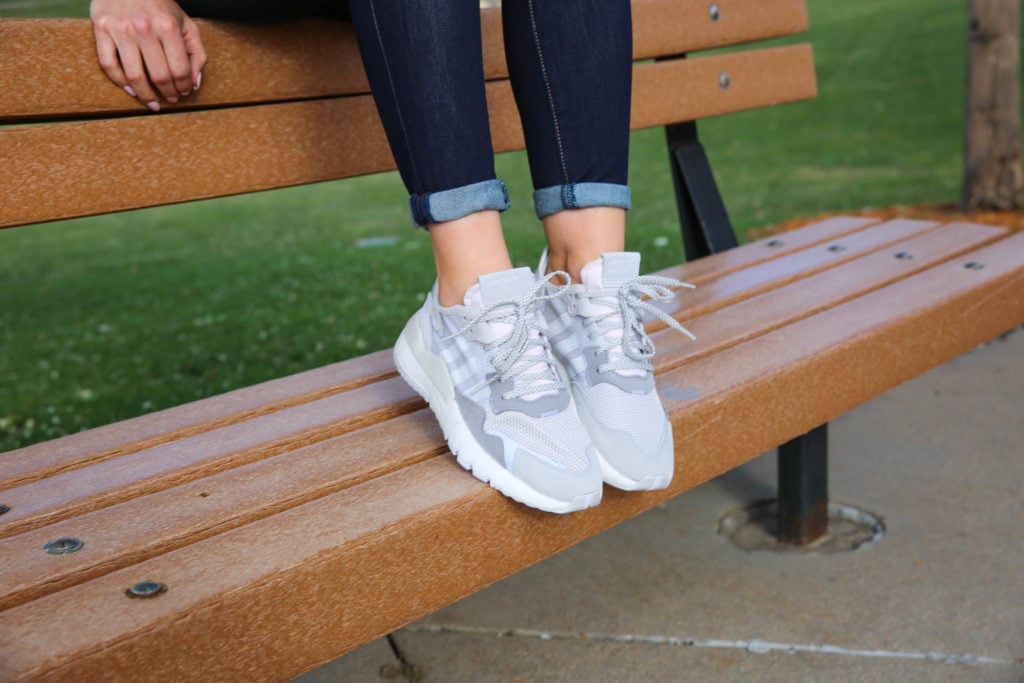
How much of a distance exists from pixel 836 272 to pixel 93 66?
149 cm

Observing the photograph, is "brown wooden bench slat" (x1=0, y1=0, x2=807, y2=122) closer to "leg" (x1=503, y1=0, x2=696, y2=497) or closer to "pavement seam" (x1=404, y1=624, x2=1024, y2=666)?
"leg" (x1=503, y1=0, x2=696, y2=497)

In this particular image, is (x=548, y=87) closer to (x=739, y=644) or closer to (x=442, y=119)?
(x=442, y=119)

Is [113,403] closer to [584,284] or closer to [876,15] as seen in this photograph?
[584,284]

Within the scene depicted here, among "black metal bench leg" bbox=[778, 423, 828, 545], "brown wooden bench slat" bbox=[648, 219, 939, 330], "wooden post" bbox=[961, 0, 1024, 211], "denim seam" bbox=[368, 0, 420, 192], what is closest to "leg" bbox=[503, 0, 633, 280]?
"denim seam" bbox=[368, 0, 420, 192]

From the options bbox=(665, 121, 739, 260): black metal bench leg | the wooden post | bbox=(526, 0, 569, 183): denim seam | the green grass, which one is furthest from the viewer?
the wooden post

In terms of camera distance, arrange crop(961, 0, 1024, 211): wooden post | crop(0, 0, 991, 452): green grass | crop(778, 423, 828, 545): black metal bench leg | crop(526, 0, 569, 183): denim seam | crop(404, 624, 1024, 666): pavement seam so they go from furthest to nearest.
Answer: crop(961, 0, 1024, 211): wooden post < crop(0, 0, 991, 452): green grass < crop(778, 423, 828, 545): black metal bench leg < crop(404, 624, 1024, 666): pavement seam < crop(526, 0, 569, 183): denim seam

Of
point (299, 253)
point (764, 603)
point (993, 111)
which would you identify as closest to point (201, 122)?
point (764, 603)

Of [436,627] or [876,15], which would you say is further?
[876,15]

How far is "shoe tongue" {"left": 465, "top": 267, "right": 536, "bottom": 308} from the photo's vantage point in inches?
54.2

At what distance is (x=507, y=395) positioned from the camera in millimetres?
1354

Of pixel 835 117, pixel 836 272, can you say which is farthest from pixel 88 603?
pixel 835 117

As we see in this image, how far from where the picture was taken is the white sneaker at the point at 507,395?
1283mm

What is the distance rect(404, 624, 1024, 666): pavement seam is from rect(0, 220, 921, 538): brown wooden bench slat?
1.89 ft

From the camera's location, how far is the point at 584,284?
153 centimetres
